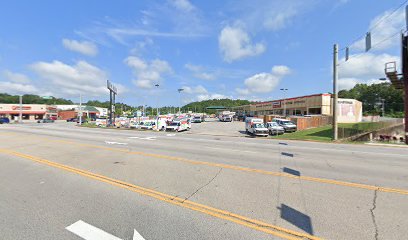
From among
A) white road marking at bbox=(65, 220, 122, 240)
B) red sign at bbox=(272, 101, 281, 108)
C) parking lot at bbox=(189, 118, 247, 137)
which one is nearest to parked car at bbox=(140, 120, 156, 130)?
parking lot at bbox=(189, 118, 247, 137)

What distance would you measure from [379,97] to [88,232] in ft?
435

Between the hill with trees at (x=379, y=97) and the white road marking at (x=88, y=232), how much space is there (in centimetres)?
11720

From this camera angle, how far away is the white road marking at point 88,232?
3.83 meters

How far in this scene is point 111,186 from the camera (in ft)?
21.5

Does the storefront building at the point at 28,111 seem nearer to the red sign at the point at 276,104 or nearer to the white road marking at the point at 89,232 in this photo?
the red sign at the point at 276,104

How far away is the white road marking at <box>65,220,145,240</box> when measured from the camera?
3.82 metres

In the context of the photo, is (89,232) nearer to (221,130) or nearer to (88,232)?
(88,232)

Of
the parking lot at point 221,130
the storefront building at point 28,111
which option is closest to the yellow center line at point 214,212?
the parking lot at point 221,130

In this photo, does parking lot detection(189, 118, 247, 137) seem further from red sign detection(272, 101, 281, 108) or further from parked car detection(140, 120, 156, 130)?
red sign detection(272, 101, 281, 108)

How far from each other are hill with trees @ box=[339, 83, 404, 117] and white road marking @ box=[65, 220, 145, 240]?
11713cm

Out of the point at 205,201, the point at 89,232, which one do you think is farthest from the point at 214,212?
the point at 89,232

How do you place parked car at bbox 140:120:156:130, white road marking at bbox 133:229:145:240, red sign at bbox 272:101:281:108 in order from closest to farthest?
white road marking at bbox 133:229:145:240
parked car at bbox 140:120:156:130
red sign at bbox 272:101:281:108

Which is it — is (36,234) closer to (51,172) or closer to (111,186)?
(111,186)

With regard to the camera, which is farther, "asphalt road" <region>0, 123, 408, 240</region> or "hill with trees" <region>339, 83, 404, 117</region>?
"hill with trees" <region>339, 83, 404, 117</region>
